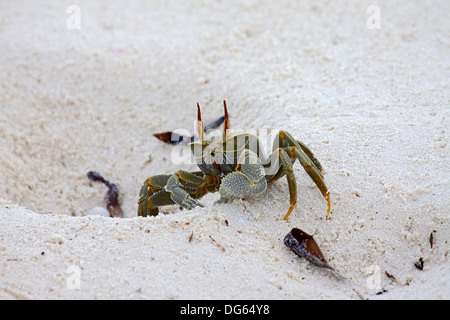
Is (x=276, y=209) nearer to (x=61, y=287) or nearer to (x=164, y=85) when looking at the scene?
(x=61, y=287)

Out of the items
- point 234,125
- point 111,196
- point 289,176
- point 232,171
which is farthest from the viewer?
point 234,125

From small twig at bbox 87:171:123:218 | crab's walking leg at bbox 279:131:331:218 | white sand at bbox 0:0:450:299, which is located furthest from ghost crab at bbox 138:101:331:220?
small twig at bbox 87:171:123:218

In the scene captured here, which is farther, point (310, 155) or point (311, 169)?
point (310, 155)

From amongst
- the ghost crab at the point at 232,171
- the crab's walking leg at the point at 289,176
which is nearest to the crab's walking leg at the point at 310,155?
the ghost crab at the point at 232,171

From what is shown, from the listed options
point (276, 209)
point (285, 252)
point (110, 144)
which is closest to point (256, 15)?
point (110, 144)

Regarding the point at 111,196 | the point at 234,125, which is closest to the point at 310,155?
the point at 234,125

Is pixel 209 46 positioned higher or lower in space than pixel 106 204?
higher

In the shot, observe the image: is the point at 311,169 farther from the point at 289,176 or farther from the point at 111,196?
the point at 111,196
